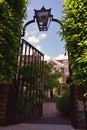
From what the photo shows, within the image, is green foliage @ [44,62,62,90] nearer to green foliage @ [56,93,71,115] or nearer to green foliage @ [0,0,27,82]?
green foliage @ [56,93,71,115]

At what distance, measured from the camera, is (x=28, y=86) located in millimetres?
9703

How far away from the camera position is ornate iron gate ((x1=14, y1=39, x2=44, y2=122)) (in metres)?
8.76

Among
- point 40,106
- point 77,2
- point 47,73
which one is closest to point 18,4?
point 77,2

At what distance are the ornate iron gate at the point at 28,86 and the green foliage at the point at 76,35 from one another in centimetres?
298

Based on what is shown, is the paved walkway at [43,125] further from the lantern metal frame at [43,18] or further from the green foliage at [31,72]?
the lantern metal frame at [43,18]

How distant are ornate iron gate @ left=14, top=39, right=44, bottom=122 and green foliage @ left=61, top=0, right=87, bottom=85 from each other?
117 inches

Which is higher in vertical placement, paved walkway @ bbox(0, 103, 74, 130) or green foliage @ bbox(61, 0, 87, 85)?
green foliage @ bbox(61, 0, 87, 85)

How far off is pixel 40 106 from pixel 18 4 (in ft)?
21.0

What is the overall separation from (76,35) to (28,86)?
14.7 ft

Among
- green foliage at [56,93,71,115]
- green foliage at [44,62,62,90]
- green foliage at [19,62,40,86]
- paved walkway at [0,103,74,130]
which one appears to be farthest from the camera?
green foliage at [44,62,62,90]

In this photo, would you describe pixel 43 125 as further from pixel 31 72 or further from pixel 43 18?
pixel 43 18

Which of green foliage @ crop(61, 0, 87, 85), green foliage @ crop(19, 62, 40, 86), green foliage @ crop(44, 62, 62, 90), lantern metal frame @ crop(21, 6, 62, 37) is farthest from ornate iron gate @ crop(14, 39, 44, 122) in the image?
green foliage @ crop(44, 62, 62, 90)

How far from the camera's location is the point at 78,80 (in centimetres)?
595

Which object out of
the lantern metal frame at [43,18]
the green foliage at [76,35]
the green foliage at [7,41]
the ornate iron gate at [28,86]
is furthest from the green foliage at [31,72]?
the green foliage at [76,35]
